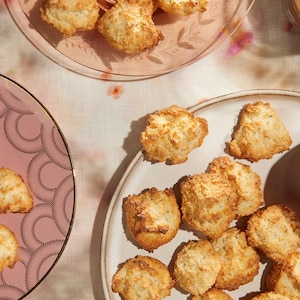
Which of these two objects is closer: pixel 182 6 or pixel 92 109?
pixel 182 6

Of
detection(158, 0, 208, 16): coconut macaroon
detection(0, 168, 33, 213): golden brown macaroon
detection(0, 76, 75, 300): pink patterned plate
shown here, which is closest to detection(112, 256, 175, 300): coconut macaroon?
detection(0, 76, 75, 300): pink patterned plate

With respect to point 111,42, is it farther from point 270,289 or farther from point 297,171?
point 270,289

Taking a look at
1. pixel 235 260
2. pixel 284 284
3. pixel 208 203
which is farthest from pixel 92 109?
pixel 284 284

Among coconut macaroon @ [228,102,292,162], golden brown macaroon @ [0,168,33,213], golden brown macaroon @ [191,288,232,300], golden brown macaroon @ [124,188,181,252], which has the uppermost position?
coconut macaroon @ [228,102,292,162]

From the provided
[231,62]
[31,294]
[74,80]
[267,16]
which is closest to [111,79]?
[74,80]

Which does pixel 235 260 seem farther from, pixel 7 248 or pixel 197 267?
pixel 7 248

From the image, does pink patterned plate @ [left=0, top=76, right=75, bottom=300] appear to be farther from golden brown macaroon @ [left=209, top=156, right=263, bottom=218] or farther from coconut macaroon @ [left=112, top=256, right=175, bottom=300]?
golden brown macaroon @ [left=209, top=156, right=263, bottom=218]
